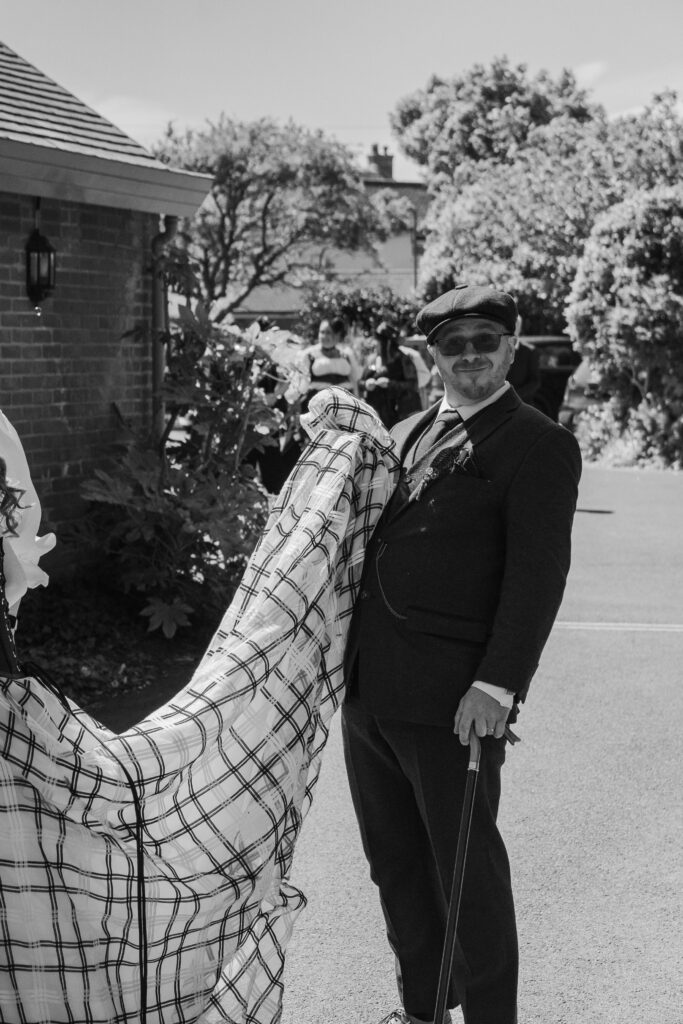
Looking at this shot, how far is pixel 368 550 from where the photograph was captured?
327cm

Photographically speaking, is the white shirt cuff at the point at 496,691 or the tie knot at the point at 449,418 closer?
the white shirt cuff at the point at 496,691

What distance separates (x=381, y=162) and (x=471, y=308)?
71.0 meters

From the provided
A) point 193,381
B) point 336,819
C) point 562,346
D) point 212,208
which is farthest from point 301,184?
point 336,819

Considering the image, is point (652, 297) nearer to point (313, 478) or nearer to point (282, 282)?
point (313, 478)

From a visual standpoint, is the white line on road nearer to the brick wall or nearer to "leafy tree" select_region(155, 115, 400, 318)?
the brick wall

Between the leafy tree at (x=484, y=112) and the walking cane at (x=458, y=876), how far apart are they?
38.4 metres

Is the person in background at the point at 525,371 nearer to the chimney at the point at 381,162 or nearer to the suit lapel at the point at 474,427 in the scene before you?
the suit lapel at the point at 474,427

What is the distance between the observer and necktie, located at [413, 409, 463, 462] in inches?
128

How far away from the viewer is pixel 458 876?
2.90 metres

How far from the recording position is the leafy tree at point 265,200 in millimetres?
37156

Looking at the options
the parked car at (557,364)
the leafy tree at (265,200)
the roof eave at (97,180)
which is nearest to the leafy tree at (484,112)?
the leafy tree at (265,200)

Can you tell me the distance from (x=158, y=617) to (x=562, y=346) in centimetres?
1707

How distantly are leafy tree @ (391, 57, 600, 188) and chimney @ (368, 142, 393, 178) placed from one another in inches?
982

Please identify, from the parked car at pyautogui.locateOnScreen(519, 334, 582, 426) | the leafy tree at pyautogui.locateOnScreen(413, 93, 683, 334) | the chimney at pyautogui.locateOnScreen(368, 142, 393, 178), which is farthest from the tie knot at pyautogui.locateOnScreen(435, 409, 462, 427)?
the chimney at pyautogui.locateOnScreen(368, 142, 393, 178)
